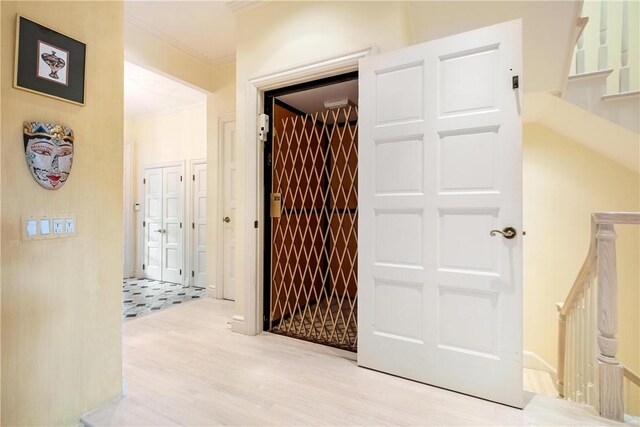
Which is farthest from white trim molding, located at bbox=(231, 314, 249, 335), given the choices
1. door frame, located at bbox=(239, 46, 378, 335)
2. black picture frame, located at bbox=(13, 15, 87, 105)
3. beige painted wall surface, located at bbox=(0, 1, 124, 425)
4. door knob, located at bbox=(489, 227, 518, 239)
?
door knob, located at bbox=(489, 227, 518, 239)

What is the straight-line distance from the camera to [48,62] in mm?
1296

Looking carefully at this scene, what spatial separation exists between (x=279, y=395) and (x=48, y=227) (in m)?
1.35

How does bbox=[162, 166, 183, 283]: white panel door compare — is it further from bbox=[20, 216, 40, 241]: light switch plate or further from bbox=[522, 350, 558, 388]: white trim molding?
bbox=[522, 350, 558, 388]: white trim molding

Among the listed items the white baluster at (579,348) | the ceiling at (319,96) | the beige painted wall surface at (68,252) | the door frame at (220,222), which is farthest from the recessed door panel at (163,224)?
the white baluster at (579,348)

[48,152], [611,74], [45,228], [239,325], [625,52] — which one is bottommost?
[239,325]

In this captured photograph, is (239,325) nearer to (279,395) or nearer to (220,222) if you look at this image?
(279,395)

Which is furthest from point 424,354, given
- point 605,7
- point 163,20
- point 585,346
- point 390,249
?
point 163,20

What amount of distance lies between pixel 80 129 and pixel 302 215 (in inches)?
68.0

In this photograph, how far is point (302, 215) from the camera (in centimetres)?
277

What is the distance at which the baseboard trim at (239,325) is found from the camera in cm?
237

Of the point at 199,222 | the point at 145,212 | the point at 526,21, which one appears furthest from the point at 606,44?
the point at 145,212

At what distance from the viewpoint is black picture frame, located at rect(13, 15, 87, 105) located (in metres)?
1.21

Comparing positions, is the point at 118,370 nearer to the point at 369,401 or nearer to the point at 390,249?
the point at 369,401

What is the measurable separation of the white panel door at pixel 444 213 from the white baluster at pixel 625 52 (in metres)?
1.52
